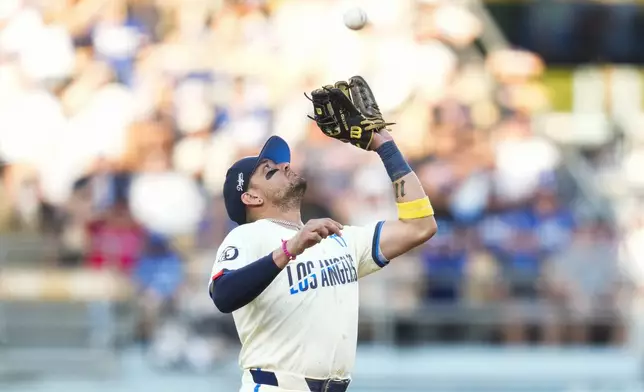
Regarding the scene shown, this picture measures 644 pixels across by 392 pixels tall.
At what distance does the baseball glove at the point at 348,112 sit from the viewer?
5.57m

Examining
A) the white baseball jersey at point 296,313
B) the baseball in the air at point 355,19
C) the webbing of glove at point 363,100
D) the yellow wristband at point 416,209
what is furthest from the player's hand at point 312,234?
the baseball in the air at point 355,19

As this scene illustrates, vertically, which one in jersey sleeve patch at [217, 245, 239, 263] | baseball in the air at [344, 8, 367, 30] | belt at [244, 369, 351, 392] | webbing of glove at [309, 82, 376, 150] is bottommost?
belt at [244, 369, 351, 392]

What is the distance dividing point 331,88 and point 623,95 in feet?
39.7

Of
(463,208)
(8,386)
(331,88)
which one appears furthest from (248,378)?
(463,208)

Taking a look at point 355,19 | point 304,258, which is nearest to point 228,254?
point 304,258

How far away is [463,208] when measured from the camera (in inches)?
548

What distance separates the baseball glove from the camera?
18.3ft

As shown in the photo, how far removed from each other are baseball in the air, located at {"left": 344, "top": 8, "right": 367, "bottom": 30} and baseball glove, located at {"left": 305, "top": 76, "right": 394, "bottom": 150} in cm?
71

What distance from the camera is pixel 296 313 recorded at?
5.45 metres

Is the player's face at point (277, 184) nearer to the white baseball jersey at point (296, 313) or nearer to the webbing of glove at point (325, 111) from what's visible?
the white baseball jersey at point (296, 313)

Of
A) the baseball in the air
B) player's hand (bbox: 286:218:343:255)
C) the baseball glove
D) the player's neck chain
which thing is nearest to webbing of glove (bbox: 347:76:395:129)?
the baseball glove

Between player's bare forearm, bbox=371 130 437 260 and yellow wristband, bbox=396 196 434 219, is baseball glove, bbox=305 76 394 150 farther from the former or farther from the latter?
yellow wristband, bbox=396 196 434 219

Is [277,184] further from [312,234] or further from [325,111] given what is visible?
[312,234]

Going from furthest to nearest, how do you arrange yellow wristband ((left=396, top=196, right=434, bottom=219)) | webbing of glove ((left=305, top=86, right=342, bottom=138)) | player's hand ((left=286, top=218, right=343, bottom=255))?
yellow wristband ((left=396, top=196, right=434, bottom=219))
webbing of glove ((left=305, top=86, right=342, bottom=138))
player's hand ((left=286, top=218, right=343, bottom=255))
